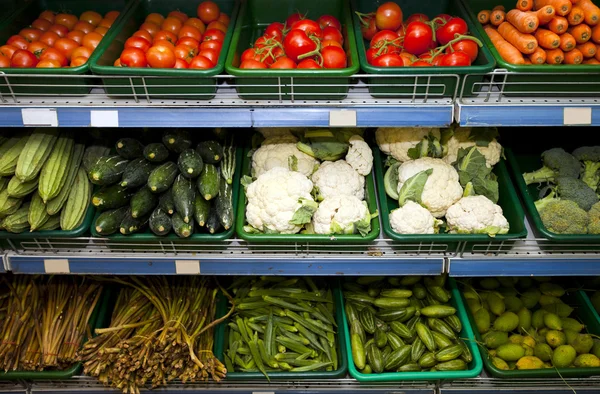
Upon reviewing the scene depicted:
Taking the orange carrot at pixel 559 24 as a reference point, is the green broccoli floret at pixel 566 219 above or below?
below

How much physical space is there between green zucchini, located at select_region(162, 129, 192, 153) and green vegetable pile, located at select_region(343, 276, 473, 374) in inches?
40.4

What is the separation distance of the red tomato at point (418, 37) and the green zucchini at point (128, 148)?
43.4 inches

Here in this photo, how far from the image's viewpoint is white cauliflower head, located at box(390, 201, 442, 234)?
71.9 inches

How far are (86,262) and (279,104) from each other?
98 cm

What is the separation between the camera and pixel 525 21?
171 cm

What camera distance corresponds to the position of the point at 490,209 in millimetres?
1860

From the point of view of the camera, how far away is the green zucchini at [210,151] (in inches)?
76.2

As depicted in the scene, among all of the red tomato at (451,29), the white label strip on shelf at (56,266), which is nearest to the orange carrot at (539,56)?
the red tomato at (451,29)

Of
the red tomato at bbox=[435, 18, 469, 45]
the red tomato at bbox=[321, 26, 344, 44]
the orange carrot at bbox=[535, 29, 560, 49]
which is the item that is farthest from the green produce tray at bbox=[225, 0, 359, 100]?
the orange carrot at bbox=[535, 29, 560, 49]

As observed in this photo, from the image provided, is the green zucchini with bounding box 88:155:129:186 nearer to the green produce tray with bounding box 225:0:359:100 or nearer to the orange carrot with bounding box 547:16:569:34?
the green produce tray with bounding box 225:0:359:100

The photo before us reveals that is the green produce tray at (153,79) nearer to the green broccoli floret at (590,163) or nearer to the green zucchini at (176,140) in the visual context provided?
the green zucchini at (176,140)

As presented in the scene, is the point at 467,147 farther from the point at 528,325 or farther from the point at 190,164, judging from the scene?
the point at 190,164

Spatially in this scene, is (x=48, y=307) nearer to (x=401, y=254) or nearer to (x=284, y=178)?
(x=284, y=178)

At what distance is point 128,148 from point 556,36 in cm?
160
